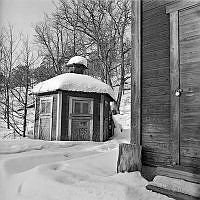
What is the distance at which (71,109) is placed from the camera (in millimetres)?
10891

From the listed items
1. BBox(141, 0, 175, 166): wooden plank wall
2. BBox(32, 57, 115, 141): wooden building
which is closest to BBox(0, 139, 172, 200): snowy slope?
BBox(141, 0, 175, 166): wooden plank wall

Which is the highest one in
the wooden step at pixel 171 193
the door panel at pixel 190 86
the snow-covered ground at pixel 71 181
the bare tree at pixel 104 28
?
the bare tree at pixel 104 28

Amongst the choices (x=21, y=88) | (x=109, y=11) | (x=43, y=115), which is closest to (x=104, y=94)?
(x=43, y=115)

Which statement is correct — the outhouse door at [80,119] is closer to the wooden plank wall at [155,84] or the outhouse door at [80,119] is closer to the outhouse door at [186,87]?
the wooden plank wall at [155,84]

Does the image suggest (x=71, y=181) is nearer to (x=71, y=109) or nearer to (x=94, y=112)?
(x=71, y=109)

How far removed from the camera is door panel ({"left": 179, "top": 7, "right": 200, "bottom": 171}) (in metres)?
3.33

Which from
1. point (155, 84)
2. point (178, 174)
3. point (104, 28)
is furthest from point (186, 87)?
point (104, 28)

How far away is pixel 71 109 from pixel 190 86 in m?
7.96

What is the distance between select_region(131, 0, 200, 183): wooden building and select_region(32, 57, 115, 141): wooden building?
686 centimetres

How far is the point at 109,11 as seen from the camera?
877 inches

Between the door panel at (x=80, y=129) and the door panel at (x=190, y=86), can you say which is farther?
the door panel at (x=80, y=129)

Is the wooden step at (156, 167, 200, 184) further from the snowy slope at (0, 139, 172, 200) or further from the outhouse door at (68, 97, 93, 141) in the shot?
the outhouse door at (68, 97, 93, 141)

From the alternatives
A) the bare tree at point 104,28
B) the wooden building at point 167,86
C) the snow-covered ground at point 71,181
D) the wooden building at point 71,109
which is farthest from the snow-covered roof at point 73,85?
the bare tree at point 104,28

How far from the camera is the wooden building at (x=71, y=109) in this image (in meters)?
10.7
